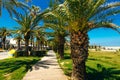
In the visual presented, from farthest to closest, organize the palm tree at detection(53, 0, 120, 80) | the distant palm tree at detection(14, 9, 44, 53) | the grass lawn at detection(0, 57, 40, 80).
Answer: the distant palm tree at detection(14, 9, 44, 53) → the grass lawn at detection(0, 57, 40, 80) → the palm tree at detection(53, 0, 120, 80)

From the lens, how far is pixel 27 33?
41844 mm

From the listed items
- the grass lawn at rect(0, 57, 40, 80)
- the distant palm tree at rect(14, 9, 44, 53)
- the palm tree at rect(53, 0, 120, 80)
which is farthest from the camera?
the distant palm tree at rect(14, 9, 44, 53)

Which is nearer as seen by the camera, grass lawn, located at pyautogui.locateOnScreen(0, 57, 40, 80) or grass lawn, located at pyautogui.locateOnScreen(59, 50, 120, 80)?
grass lawn, located at pyautogui.locateOnScreen(59, 50, 120, 80)

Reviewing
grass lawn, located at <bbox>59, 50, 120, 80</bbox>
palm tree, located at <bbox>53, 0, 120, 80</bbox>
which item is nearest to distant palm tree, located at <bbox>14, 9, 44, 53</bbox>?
grass lawn, located at <bbox>59, 50, 120, 80</bbox>

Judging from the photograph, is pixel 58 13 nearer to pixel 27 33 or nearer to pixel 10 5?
pixel 10 5

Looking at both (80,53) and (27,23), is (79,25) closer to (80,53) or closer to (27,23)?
(80,53)

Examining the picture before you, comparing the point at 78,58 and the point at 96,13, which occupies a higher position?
the point at 96,13

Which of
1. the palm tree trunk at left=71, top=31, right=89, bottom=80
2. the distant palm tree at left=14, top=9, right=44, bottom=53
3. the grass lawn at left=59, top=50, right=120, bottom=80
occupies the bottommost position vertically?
the grass lawn at left=59, top=50, right=120, bottom=80

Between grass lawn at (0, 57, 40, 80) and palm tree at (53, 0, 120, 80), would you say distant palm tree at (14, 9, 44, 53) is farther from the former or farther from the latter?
palm tree at (53, 0, 120, 80)

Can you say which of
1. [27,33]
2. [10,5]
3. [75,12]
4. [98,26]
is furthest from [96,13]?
[27,33]

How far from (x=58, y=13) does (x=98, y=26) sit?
2450mm

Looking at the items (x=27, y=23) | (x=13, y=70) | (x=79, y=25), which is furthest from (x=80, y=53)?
(x=27, y=23)

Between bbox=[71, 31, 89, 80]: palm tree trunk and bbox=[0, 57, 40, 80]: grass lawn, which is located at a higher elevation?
bbox=[71, 31, 89, 80]: palm tree trunk

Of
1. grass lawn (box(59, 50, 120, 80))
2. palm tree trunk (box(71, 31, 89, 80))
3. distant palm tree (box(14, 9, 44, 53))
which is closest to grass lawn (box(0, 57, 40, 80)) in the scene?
grass lawn (box(59, 50, 120, 80))
